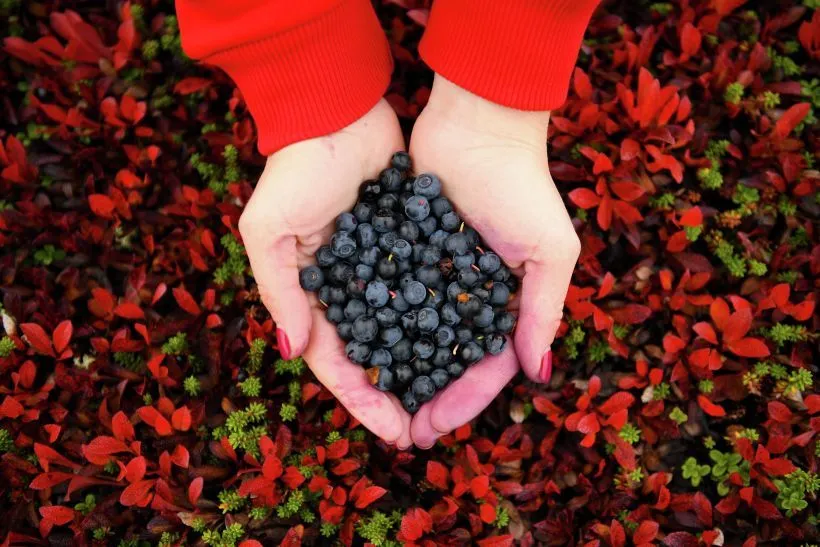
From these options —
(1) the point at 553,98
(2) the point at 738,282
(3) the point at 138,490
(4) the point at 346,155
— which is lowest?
(3) the point at 138,490

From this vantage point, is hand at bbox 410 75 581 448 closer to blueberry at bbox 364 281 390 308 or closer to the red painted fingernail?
blueberry at bbox 364 281 390 308

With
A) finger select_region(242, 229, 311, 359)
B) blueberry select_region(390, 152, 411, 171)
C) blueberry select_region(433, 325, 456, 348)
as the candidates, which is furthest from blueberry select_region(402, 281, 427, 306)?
blueberry select_region(390, 152, 411, 171)

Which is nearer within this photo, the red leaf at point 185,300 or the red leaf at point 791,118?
the red leaf at point 185,300

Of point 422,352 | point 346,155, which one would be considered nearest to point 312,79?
point 346,155

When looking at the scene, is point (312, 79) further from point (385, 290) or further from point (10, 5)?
point (10, 5)

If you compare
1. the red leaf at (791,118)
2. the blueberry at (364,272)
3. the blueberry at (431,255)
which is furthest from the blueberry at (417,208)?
the red leaf at (791,118)

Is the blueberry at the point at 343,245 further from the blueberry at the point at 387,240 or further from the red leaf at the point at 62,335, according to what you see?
the red leaf at the point at 62,335

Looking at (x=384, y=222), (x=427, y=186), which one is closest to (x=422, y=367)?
(x=384, y=222)

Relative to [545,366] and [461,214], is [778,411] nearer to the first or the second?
[545,366]
